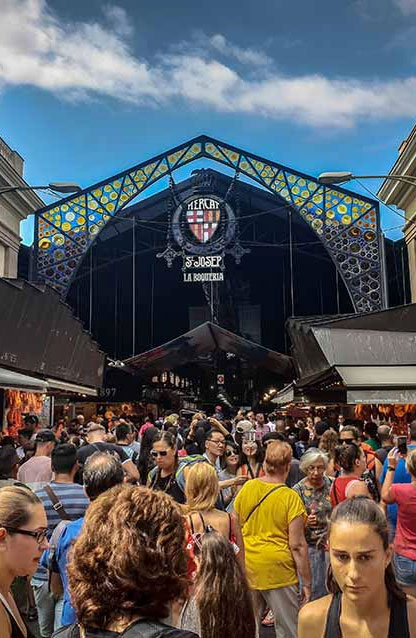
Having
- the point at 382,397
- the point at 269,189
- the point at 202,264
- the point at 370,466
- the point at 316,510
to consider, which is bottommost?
the point at 316,510

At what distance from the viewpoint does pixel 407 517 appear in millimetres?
5023

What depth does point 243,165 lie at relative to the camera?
82.2 feet

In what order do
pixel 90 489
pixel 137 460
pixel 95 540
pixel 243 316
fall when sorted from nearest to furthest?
pixel 95 540 → pixel 90 489 → pixel 137 460 → pixel 243 316

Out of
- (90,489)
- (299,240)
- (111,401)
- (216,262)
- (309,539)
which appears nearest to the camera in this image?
(90,489)

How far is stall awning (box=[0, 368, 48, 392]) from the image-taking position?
11820 millimetres

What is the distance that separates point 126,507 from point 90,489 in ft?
8.99

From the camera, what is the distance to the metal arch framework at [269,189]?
2281 centimetres

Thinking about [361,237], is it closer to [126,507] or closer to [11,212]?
[11,212]

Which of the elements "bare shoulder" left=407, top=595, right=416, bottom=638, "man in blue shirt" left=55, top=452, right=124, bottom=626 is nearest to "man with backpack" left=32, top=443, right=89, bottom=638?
"man in blue shirt" left=55, top=452, right=124, bottom=626

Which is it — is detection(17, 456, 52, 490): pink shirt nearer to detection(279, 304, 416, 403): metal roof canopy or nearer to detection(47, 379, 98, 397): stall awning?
detection(279, 304, 416, 403): metal roof canopy

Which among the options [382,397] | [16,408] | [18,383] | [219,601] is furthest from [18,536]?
[16,408]

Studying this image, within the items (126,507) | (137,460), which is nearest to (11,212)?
(137,460)

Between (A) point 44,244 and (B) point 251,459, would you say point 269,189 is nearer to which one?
(A) point 44,244

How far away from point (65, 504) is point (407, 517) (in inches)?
98.2
